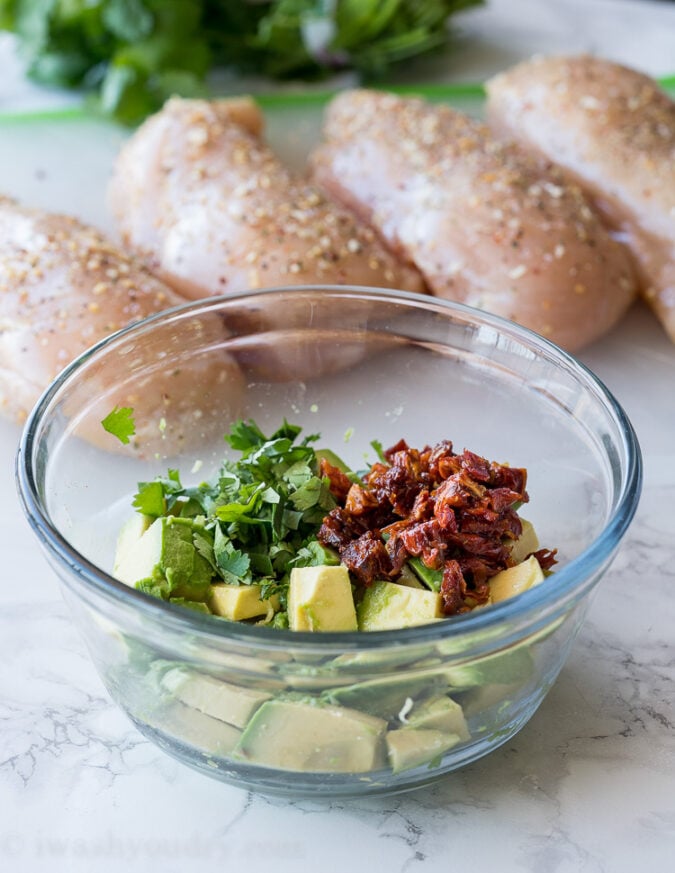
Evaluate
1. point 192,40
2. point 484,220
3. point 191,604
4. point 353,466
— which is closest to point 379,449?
point 353,466

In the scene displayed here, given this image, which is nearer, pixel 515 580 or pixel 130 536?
pixel 515 580

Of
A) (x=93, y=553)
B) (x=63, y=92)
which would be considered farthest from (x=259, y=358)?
(x=63, y=92)

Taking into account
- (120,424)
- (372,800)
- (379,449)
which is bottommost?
(372,800)

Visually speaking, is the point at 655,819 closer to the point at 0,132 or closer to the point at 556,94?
the point at 556,94

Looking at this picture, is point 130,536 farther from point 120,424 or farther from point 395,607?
point 395,607

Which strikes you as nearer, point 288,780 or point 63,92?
point 288,780

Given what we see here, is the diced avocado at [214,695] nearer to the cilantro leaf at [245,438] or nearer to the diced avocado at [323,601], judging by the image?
the diced avocado at [323,601]

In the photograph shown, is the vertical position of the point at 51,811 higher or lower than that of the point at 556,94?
lower

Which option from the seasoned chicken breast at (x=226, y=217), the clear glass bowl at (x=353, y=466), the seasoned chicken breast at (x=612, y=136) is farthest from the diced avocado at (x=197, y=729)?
the seasoned chicken breast at (x=612, y=136)
